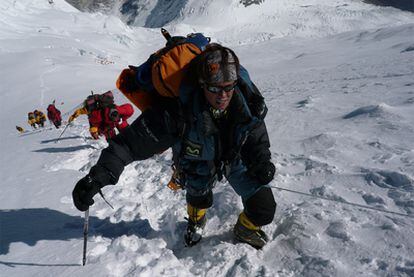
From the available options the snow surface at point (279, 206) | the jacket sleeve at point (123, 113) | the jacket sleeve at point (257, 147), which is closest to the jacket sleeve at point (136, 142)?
the jacket sleeve at point (257, 147)

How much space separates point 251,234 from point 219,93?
4.34 feet

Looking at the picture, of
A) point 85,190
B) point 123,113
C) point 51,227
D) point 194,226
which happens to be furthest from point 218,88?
point 123,113

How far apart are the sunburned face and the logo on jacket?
1.17ft

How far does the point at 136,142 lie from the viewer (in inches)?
104

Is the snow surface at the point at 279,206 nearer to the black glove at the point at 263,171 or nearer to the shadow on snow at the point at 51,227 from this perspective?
the shadow on snow at the point at 51,227

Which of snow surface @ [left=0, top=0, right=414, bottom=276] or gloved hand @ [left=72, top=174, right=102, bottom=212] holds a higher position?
gloved hand @ [left=72, top=174, right=102, bottom=212]

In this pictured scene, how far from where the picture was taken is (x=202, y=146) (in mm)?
2727

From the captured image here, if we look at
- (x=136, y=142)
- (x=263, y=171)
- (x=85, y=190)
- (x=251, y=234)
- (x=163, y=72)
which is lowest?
(x=251, y=234)

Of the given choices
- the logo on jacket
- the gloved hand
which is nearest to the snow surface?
the gloved hand

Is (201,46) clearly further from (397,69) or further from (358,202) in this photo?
(397,69)

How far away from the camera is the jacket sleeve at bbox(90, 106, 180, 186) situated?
2.61 meters

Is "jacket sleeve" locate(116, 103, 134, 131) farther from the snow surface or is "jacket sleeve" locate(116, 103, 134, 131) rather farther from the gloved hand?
the gloved hand

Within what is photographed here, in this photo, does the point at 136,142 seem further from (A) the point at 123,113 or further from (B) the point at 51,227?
(A) the point at 123,113

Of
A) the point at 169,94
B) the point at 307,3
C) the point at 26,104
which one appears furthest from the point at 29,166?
the point at 307,3
